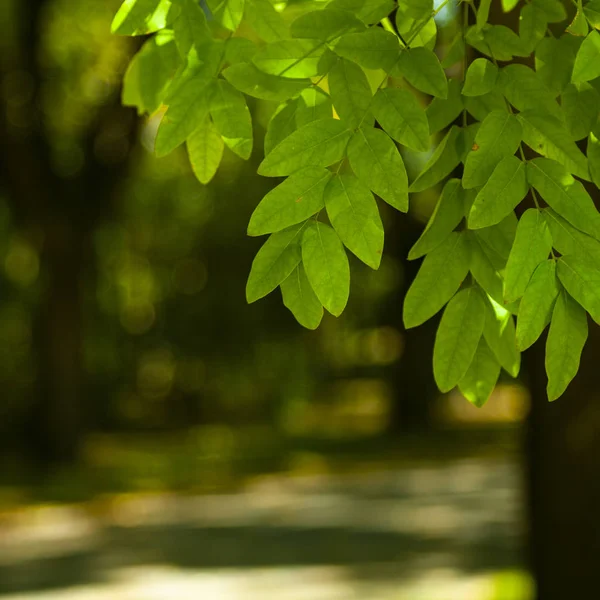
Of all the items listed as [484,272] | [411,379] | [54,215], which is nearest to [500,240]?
[484,272]

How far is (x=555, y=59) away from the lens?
3184 millimetres

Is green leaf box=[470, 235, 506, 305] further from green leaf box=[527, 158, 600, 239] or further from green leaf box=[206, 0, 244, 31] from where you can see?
green leaf box=[206, 0, 244, 31]

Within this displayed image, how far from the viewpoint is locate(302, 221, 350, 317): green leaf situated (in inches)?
102

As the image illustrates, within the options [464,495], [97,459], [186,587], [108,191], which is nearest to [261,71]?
[186,587]

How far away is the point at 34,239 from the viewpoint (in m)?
21.1

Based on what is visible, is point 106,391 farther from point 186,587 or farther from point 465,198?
point 465,198

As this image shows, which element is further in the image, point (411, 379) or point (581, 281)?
point (411, 379)

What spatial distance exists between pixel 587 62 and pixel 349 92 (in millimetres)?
628

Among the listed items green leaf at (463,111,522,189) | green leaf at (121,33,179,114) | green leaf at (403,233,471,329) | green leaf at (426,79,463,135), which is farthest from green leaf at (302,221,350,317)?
green leaf at (121,33,179,114)

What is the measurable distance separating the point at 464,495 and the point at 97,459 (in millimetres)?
9140

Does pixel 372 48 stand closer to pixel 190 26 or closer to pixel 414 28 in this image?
pixel 414 28

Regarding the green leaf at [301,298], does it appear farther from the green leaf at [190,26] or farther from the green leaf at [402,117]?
the green leaf at [190,26]

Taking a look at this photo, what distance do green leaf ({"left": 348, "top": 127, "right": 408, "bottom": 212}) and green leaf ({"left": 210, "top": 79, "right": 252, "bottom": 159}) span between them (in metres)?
0.54

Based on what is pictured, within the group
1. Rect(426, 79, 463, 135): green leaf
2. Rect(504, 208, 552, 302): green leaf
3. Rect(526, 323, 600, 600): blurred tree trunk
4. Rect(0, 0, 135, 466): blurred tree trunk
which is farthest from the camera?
Rect(0, 0, 135, 466): blurred tree trunk
